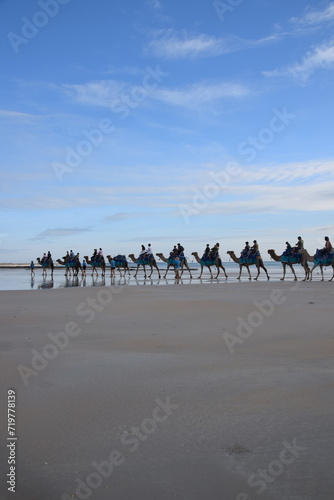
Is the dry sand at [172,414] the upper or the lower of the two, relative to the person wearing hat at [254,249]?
lower

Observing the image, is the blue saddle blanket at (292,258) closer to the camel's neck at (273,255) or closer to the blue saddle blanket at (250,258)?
the blue saddle blanket at (250,258)

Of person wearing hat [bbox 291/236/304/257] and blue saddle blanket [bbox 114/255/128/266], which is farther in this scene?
blue saddle blanket [bbox 114/255/128/266]

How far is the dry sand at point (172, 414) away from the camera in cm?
264

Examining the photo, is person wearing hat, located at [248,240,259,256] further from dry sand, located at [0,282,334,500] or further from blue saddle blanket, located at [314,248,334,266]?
dry sand, located at [0,282,334,500]

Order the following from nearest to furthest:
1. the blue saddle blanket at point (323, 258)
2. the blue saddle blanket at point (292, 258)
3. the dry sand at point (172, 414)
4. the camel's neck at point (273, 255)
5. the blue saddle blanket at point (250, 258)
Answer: the dry sand at point (172, 414), the blue saddle blanket at point (323, 258), the blue saddle blanket at point (292, 258), the blue saddle blanket at point (250, 258), the camel's neck at point (273, 255)

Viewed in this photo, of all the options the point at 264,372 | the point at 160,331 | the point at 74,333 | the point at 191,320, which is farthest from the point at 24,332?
the point at 264,372

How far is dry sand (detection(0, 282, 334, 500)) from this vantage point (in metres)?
2.64

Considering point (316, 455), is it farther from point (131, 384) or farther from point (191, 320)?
point (191, 320)

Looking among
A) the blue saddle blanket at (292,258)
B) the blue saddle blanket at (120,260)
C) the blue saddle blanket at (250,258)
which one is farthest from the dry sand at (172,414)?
the blue saddle blanket at (120,260)

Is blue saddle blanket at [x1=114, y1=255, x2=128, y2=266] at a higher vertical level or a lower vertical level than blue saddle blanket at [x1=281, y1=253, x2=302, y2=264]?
higher

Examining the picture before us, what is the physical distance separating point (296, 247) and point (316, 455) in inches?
920

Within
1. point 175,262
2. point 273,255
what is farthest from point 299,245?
point 175,262

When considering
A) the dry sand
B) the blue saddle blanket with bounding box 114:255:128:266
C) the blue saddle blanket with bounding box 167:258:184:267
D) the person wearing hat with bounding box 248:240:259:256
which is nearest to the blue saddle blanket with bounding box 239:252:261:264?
the person wearing hat with bounding box 248:240:259:256

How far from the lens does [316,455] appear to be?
288cm
